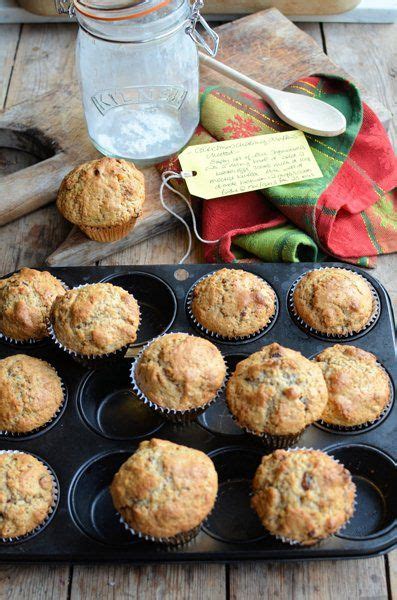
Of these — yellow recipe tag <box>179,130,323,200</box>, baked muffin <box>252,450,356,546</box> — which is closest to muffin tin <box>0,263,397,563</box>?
baked muffin <box>252,450,356,546</box>

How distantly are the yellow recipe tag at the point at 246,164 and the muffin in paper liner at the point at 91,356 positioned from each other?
35.6 inches

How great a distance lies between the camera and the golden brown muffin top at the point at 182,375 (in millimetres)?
2314

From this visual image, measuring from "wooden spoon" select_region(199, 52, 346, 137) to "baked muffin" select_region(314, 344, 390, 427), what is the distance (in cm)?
137

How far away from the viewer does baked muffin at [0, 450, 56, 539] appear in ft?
7.07

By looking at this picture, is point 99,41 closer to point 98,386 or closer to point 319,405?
point 98,386

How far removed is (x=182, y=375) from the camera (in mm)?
2309

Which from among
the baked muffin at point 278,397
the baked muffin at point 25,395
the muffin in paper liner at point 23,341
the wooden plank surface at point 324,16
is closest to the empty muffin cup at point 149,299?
the muffin in paper liner at point 23,341

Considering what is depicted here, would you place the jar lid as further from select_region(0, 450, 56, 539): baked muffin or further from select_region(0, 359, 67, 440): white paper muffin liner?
select_region(0, 450, 56, 539): baked muffin

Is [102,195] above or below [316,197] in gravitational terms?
above

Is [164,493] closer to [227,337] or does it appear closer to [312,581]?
[312,581]

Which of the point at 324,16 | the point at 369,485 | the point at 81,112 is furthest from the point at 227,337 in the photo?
the point at 324,16

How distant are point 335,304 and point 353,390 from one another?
14.6 inches

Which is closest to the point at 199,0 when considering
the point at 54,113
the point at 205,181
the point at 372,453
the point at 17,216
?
the point at 205,181

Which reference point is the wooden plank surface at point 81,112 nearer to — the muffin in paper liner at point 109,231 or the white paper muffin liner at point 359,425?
the muffin in paper liner at point 109,231
